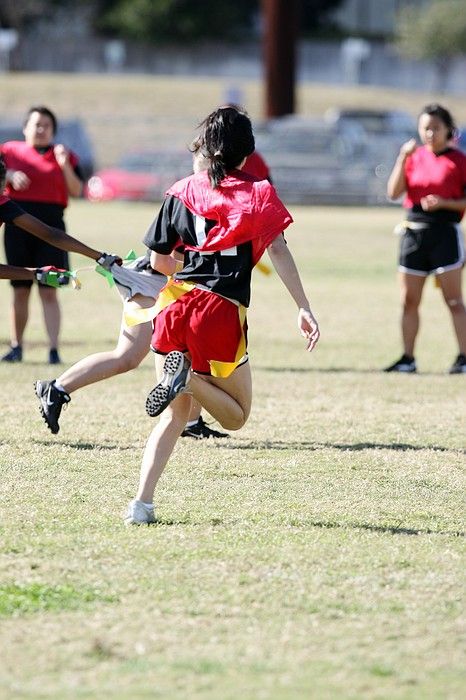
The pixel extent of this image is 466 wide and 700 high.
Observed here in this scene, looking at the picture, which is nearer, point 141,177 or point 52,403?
point 52,403

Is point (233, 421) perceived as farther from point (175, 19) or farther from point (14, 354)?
point (175, 19)

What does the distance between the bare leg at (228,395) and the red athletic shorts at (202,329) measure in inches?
2.9

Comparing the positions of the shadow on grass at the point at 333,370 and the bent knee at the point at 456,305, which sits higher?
the bent knee at the point at 456,305

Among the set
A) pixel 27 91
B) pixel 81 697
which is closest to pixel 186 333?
pixel 81 697

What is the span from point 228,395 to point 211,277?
1.80 feet

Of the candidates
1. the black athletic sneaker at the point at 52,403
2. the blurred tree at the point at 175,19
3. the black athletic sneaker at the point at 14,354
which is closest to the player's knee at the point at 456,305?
the black athletic sneaker at the point at 14,354

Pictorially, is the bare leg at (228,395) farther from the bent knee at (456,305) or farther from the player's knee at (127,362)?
the bent knee at (456,305)

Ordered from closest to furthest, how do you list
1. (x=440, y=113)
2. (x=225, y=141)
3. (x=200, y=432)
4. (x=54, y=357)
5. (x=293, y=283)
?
(x=225, y=141) < (x=293, y=283) < (x=200, y=432) < (x=440, y=113) < (x=54, y=357)

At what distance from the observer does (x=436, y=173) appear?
407 inches

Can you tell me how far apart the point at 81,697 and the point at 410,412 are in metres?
5.37

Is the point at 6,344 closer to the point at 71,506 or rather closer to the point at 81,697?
the point at 71,506

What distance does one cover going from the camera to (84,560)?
527 centimetres

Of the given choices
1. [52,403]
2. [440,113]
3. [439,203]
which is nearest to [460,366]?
[439,203]

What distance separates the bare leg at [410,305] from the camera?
10680 mm
